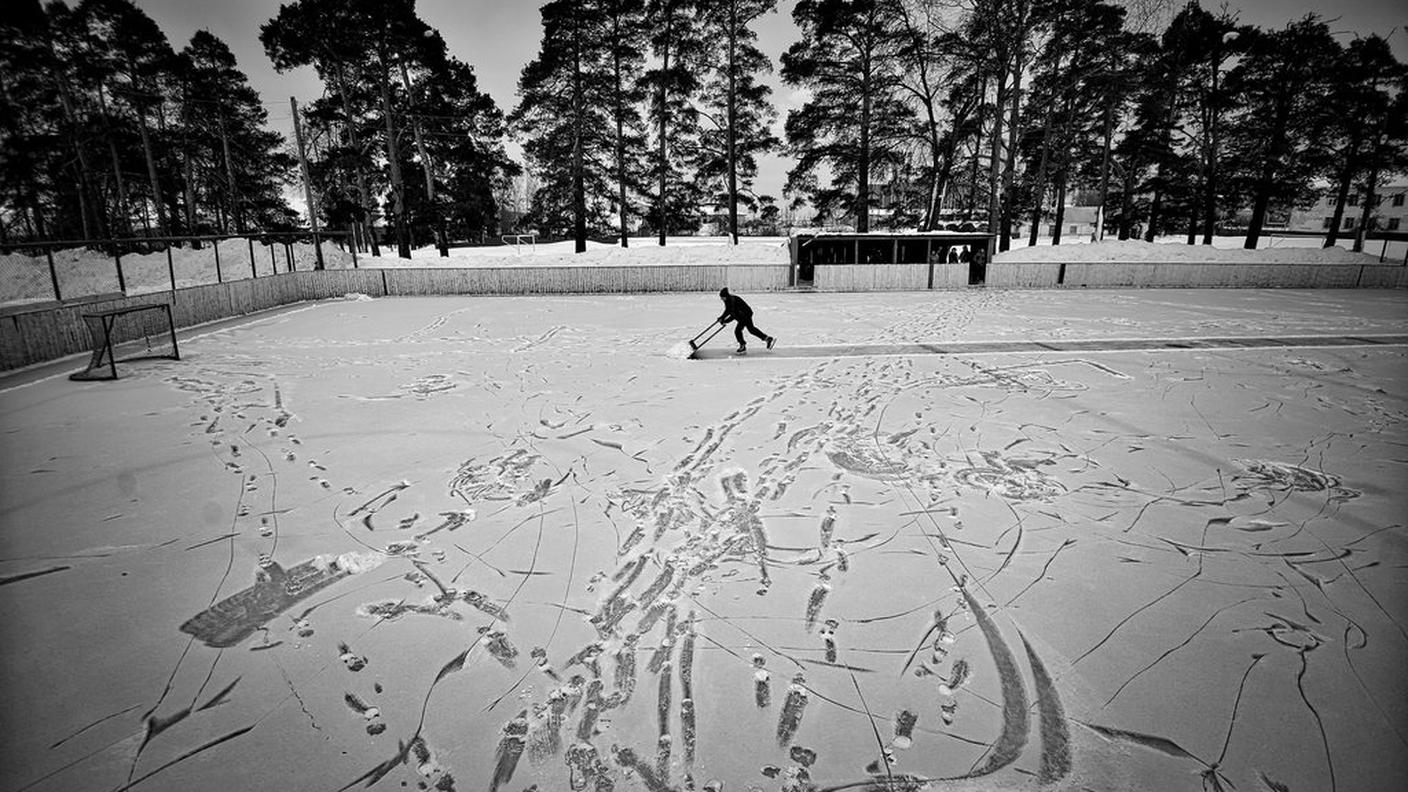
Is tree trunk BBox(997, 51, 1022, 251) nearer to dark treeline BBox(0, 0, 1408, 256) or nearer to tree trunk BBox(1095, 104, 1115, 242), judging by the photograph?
dark treeline BBox(0, 0, 1408, 256)

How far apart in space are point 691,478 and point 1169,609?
3340 mm

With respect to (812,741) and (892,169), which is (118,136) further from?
(812,741)

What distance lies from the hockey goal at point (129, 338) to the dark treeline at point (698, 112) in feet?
41.7

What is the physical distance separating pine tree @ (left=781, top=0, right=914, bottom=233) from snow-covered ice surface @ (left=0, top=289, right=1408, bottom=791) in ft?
69.6

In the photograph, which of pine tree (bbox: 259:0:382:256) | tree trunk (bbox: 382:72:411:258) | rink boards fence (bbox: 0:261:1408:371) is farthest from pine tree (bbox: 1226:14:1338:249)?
pine tree (bbox: 259:0:382:256)

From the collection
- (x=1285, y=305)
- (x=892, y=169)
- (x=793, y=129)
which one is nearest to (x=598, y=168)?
(x=793, y=129)

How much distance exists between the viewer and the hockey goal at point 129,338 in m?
9.00

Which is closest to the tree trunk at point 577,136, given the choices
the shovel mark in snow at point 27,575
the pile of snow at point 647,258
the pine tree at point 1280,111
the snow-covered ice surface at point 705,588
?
the pile of snow at point 647,258

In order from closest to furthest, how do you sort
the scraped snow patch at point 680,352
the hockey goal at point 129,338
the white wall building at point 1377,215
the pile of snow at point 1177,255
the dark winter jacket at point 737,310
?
the hockey goal at point 129,338 → the dark winter jacket at point 737,310 → the scraped snow patch at point 680,352 → the pile of snow at point 1177,255 → the white wall building at point 1377,215

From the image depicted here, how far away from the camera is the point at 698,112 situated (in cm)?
2833

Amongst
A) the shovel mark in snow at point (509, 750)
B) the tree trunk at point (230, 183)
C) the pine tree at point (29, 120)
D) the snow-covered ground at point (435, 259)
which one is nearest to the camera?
the shovel mark in snow at point (509, 750)

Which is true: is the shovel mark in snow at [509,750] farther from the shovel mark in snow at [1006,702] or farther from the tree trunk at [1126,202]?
the tree trunk at [1126,202]

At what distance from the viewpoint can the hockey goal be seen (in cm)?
900

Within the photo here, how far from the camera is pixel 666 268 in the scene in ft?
63.1
